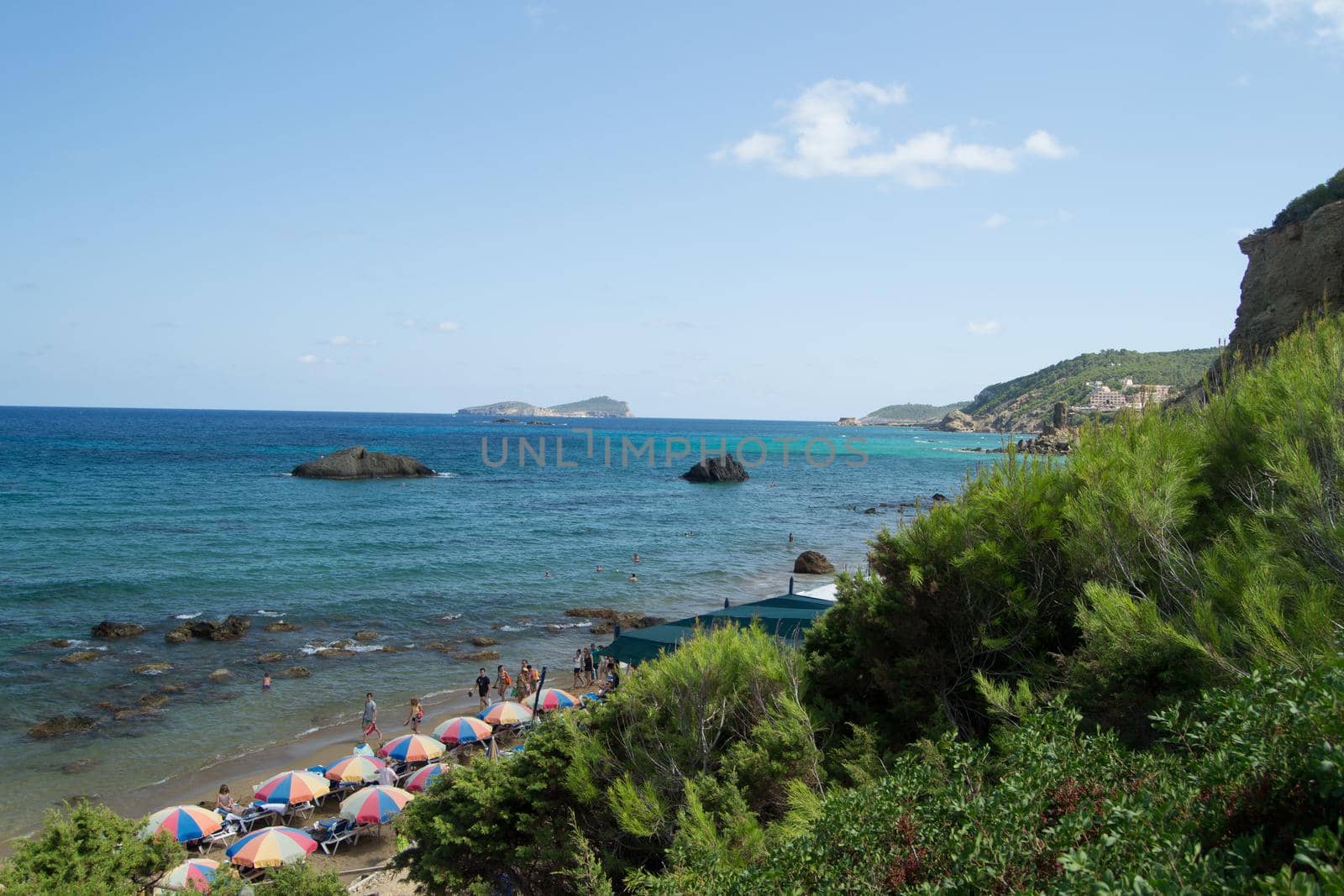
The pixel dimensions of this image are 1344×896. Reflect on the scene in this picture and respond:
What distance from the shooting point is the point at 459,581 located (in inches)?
1273

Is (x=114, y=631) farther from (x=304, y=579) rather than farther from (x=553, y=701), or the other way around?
(x=553, y=701)

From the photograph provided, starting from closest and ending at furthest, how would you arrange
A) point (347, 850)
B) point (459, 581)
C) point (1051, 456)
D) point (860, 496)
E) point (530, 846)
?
1. point (530, 846)
2. point (1051, 456)
3. point (347, 850)
4. point (459, 581)
5. point (860, 496)

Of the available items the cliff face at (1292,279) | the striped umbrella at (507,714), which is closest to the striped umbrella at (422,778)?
the striped umbrella at (507,714)

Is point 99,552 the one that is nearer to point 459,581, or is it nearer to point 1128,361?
point 459,581

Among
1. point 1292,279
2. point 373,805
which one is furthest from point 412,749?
point 1292,279

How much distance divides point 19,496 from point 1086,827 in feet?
203

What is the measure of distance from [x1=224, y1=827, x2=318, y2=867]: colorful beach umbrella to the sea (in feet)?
11.5

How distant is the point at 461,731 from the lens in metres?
17.2

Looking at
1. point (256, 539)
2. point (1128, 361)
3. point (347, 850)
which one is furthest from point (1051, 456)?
point (1128, 361)

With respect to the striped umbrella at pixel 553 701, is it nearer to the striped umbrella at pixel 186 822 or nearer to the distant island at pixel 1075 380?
the striped umbrella at pixel 186 822

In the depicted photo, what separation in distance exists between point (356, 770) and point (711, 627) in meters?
7.24

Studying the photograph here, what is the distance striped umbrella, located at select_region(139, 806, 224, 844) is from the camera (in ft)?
41.4

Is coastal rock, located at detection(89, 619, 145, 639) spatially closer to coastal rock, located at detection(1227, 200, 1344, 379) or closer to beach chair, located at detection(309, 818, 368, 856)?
beach chair, located at detection(309, 818, 368, 856)

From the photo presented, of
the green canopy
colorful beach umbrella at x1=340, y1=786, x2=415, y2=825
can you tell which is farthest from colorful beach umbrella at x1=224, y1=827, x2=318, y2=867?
the green canopy
